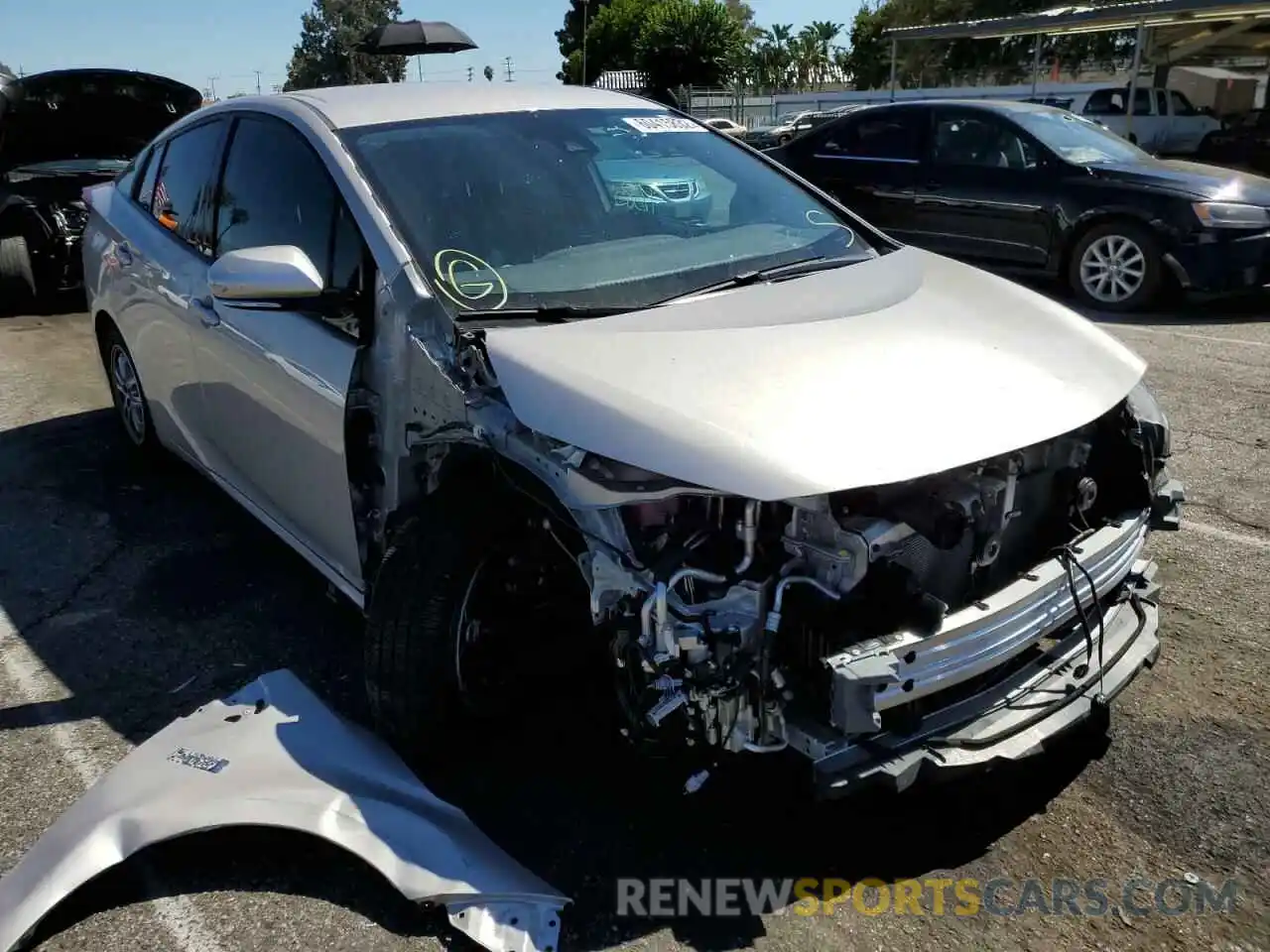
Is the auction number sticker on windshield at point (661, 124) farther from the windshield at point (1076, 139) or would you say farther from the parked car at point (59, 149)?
the parked car at point (59, 149)

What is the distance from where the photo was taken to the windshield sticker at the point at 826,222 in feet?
12.1

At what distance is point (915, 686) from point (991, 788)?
2.70 feet

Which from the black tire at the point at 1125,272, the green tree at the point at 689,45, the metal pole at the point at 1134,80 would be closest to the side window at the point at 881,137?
the black tire at the point at 1125,272

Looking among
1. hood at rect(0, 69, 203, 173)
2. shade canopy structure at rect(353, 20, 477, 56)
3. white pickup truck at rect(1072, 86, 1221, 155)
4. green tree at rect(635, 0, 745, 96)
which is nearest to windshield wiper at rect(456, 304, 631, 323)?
hood at rect(0, 69, 203, 173)

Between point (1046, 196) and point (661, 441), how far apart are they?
7539mm

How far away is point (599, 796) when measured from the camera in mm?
2898

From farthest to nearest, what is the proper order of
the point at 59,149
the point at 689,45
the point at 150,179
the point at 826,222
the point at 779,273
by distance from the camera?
1. the point at 689,45
2. the point at 59,149
3. the point at 150,179
4. the point at 826,222
5. the point at 779,273

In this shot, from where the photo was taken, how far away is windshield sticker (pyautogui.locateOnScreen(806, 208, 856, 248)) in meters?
3.67

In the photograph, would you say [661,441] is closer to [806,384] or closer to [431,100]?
[806,384]

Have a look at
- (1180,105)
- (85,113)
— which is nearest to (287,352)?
(85,113)

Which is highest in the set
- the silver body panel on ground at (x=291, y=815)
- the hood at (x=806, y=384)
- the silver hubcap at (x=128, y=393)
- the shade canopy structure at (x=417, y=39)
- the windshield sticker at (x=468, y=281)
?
the shade canopy structure at (x=417, y=39)

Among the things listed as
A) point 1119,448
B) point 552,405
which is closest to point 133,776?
point 552,405

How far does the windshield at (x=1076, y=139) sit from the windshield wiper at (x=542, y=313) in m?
7.19

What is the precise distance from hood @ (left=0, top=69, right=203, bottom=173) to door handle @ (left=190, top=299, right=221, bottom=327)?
6252 millimetres
